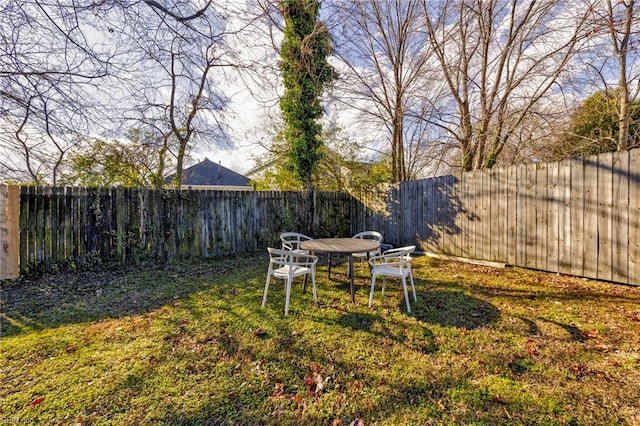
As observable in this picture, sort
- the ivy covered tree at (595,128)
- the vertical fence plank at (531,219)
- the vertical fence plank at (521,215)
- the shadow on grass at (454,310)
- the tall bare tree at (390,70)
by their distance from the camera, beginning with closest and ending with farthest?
the shadow on grass at (454,310)
the vertical fence plank at (531,219)
the vertical fence plank at (521,215)
the ivy covered tree at (595,128)
the tall bare tree at (390,70)

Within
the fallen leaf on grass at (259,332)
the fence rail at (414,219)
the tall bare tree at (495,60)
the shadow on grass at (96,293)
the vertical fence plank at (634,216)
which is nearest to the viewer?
the fallen leaf on grass at (259,332)

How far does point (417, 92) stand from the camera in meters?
7.07

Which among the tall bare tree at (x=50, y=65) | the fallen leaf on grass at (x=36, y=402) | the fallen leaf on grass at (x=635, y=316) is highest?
the tall bare tree at (x=50, y=65)

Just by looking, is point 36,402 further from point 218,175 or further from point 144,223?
point 218,175

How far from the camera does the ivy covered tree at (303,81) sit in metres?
6.23

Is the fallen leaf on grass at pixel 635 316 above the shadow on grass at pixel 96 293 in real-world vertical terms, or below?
above

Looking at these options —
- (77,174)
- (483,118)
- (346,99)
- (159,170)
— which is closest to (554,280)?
(483,118)

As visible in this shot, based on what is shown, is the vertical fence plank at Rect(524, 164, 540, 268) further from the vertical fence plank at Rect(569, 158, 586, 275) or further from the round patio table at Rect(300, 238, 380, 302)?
the round patio table at Rect(300, 238, 380, 302)

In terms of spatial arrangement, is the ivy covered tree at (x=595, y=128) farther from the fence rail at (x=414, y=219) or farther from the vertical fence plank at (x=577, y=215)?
the fence rail at (x=414, y=219)

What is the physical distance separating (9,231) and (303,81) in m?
6.03

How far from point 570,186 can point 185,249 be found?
22.7ft

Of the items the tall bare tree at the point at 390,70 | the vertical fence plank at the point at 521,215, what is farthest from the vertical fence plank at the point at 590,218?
the tall bare tree at the point at 390,70

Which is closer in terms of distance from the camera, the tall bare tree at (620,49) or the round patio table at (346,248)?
the round patio table at (346,248)

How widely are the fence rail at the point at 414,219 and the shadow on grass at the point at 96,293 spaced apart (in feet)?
1.60
